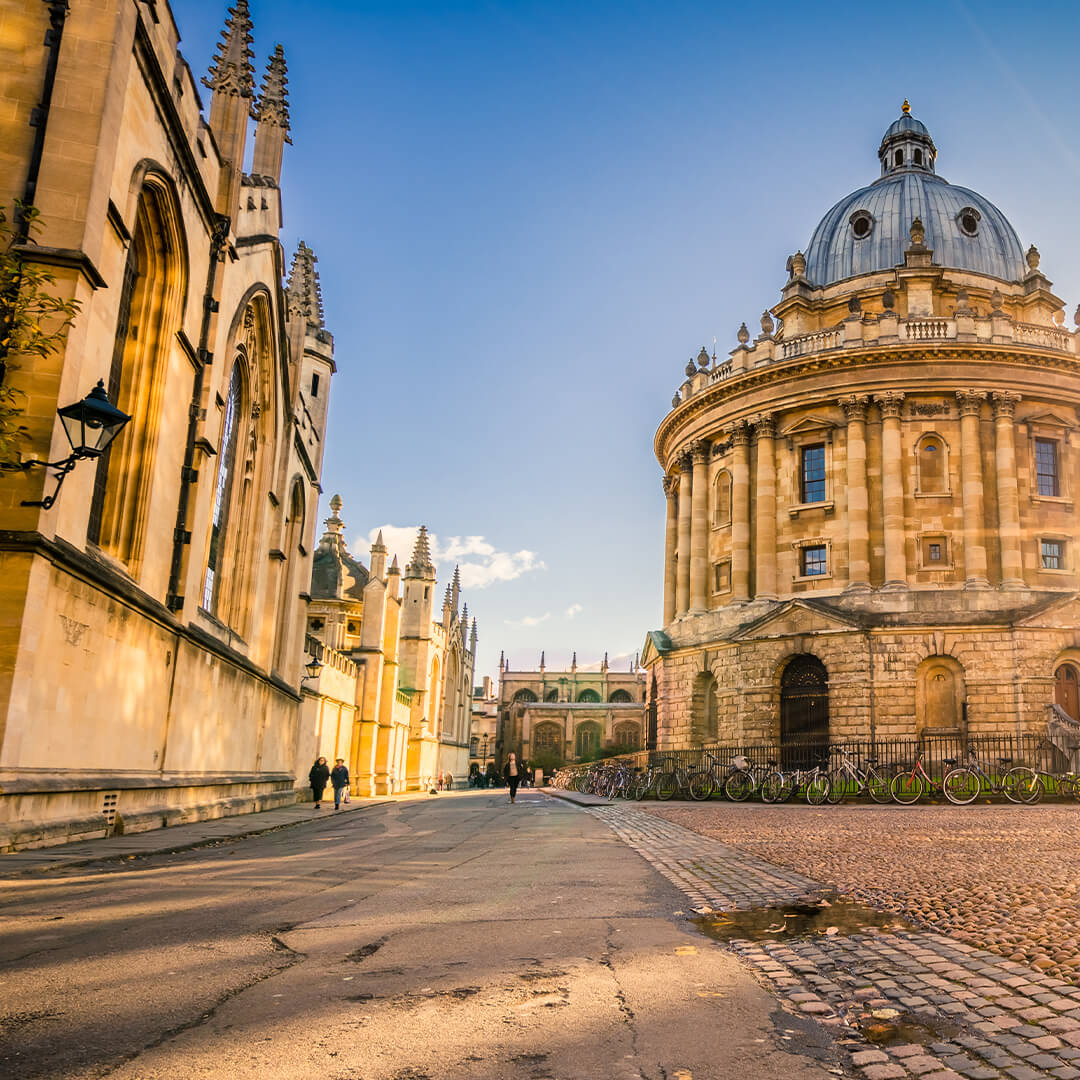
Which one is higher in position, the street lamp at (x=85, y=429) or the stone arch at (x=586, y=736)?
the street lamp at (x=85, y=429)

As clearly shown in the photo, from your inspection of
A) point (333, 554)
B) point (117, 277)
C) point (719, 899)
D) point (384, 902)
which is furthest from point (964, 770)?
point (333, 554)

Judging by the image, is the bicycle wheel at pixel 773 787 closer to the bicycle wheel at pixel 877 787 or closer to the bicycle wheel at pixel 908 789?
the bicycle wheel at pixel 877 787

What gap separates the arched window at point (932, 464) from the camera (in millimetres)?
36500

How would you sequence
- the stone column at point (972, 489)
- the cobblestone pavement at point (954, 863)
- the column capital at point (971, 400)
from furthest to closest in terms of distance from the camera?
the column capital at point (971, 400)
the stone column at point (972, 489)
the cobblestone pavement at point (954, 863)

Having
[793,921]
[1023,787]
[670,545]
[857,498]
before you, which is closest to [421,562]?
[670,545]

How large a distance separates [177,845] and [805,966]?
8154 millimetres

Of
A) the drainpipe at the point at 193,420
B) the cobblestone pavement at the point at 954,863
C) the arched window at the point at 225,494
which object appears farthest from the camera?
the arched window at the point at 225,494

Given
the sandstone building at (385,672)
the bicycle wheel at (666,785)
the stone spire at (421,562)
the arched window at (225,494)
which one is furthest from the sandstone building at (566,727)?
the arched window at (225,494)

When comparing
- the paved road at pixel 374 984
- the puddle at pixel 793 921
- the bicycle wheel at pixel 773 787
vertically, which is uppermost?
the bicycle wheel at pixel 773 787

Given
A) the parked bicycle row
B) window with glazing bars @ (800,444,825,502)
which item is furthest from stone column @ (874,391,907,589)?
the parked bicycle row

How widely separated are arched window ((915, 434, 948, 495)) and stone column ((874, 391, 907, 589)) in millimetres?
928

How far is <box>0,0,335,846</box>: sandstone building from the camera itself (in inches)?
375

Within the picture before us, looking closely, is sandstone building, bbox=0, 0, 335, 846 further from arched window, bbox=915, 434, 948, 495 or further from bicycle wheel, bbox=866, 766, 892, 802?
arched window, bbox=915, 434, 948, 495

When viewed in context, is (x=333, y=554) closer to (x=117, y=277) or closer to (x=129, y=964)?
(x=117, y=277)
